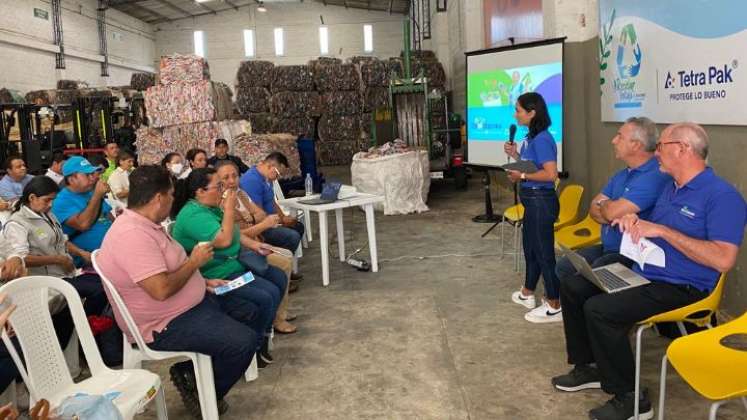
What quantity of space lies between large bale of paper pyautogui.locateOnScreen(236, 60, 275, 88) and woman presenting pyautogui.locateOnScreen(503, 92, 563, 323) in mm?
12236

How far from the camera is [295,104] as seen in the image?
15.3 m

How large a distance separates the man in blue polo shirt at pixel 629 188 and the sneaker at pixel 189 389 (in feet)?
6.04

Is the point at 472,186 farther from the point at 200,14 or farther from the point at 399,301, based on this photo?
→ the point at 200,14

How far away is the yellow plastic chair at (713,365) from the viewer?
6.29ft

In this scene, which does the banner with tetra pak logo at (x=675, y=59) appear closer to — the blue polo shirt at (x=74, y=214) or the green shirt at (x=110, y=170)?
the blue polo shirt at (x=74, y=214)

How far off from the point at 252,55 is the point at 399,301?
61.6 feet

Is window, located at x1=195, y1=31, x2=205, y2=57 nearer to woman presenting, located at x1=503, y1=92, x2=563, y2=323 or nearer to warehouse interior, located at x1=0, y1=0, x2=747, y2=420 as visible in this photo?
warehouse interior, located at x1=0, y1=0, x2=747, y2=420

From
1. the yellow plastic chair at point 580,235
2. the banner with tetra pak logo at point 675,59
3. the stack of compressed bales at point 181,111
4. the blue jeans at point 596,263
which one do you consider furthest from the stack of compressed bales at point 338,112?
the blue jeans at point 596,263

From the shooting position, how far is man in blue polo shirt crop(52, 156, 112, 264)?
384 centimetres

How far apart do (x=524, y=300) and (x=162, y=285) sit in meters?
2.66

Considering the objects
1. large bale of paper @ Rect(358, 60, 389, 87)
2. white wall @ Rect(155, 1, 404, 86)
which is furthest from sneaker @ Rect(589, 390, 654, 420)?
white wall @ Rect(155, 1, 404, 86)

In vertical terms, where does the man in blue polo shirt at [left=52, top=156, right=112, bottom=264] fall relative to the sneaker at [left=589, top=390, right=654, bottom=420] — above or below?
above

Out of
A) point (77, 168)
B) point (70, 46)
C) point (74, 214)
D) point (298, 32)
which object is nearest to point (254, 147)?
point (77, 168)

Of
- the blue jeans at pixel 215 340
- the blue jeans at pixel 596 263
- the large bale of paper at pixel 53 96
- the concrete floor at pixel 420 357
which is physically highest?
the large bale of paper at pixel 53 96
